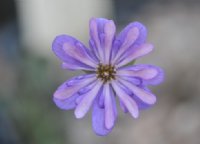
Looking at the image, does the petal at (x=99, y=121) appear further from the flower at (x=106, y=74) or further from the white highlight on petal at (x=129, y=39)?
the white highlight on petal at (x=129, y=39)

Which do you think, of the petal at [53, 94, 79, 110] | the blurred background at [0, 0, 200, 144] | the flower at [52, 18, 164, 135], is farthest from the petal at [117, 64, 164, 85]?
the blurred background at [0, 0, 200, 144]

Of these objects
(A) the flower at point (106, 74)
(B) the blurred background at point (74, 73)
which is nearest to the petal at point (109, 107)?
(A) the flower at point (106, 74)

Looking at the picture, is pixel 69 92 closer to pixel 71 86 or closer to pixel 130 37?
pixel 71 86

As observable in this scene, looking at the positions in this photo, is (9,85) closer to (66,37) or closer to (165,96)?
(165,96)

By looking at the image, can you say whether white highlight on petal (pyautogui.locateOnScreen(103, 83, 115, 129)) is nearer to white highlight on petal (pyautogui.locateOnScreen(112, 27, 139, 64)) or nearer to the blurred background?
white highlight on petal (pyautogui.locateOnScreen(112, 27, 139, 64))

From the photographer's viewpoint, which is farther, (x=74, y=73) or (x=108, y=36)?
(x=74, y=73)

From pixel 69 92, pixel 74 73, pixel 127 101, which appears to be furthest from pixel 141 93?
pixel 74 73
